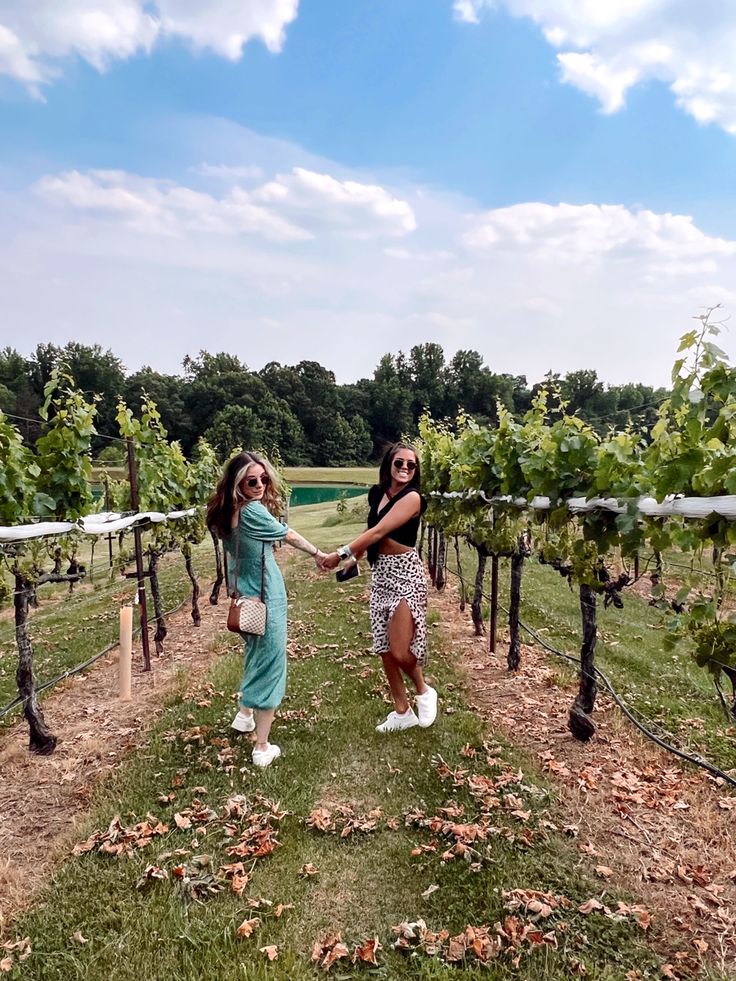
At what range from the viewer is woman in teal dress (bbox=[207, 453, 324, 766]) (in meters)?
4.23

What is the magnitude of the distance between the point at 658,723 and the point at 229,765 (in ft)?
12.6

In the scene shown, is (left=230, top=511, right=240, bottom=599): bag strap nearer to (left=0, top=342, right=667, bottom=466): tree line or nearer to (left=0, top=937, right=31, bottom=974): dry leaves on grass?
(left=0, top=937, right=31, bottom=974): dry leaves on grass

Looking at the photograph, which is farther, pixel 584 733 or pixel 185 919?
pixel 584 733

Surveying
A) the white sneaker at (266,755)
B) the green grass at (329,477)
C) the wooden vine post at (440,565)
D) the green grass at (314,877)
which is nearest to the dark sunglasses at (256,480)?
the white sneaker at (266,755)

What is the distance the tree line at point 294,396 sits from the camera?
62331 mm

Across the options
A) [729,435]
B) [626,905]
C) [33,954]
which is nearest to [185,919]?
[33,954]

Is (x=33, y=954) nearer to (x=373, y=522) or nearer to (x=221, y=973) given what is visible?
(x=221, y=973)

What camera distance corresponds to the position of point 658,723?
544cm

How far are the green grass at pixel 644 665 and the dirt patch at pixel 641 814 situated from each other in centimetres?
51

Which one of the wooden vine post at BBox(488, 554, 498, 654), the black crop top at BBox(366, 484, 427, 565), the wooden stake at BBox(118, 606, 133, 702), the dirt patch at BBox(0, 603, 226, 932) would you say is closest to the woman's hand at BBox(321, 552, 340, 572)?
the black crop top at BBox(366, 484, 427, 565)

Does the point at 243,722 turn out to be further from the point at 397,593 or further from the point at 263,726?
the point at 397,593

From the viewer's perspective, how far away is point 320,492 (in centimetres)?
4875

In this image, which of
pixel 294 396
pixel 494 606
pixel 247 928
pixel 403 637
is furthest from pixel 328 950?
pixel 294 396

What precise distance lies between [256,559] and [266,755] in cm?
152
